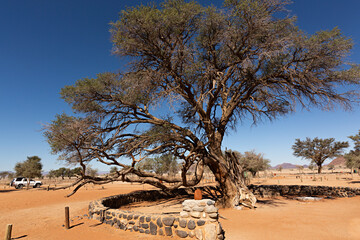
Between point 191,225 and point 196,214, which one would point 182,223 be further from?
point 196,214

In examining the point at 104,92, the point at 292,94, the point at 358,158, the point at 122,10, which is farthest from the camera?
the point at 358,158

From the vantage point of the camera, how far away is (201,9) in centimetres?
1060

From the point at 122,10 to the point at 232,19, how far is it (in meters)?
5.77

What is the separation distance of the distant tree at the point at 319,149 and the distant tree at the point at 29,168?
192 feet

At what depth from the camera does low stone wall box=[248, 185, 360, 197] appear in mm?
16344

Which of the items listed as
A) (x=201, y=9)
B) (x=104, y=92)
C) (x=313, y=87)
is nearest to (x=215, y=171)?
(x=313, y=87)

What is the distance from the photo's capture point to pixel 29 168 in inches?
1555

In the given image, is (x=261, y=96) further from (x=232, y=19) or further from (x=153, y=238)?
(x=153, y=238)

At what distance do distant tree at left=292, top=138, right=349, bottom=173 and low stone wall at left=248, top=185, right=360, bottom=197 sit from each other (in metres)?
34.9

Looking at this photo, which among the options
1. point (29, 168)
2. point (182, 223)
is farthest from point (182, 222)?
point (29, 168)

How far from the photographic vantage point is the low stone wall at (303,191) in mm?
16344

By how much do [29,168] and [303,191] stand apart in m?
45.7

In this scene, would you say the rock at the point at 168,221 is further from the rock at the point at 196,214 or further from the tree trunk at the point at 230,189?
the tree trunk at the point at 230,189

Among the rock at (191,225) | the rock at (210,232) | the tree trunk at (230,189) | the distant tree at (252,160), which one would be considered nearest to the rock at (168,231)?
the rock at (191,225)
